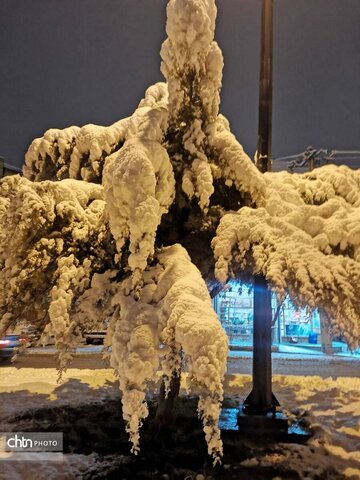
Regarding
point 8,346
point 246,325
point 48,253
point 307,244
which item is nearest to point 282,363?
point 246,325

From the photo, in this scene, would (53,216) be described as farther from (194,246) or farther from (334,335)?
(334,335)

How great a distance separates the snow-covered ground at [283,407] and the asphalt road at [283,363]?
1485mm

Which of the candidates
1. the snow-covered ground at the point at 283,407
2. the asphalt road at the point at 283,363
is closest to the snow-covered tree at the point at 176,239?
the snow-covered ground at the point at 283,407

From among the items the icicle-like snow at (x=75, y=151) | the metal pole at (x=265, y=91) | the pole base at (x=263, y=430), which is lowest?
the pole base at (x=263, y=430)

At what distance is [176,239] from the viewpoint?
5316mm

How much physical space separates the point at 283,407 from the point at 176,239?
4304 mm

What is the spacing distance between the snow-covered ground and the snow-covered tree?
1.16m

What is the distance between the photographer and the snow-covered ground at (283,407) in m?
4.67

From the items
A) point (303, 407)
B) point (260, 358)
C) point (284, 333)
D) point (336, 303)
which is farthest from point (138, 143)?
point (284, 333)

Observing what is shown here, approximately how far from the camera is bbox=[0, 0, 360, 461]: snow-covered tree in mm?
3506

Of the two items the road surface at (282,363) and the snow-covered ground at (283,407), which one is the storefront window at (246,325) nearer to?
the road surface at (282,363)

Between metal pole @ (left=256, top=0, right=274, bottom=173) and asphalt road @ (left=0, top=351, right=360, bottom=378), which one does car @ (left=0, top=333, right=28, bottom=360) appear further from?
metal pole @ (left=256, top=0, right=274, bottom=173)

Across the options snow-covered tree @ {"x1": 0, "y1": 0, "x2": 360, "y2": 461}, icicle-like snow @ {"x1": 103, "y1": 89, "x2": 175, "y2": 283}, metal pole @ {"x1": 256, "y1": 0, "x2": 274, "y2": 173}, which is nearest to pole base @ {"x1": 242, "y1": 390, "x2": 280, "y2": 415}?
snow-covered tree @ {"x1": 0, "y1": 0, "x2": 360, "y2": 461}

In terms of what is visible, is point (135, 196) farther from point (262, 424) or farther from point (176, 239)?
point (262, 424)
